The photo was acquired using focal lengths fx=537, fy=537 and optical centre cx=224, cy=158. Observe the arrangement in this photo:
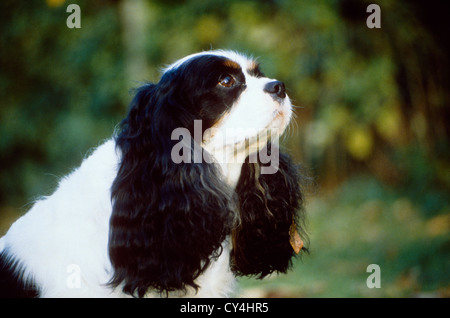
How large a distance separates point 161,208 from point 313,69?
4.09 m

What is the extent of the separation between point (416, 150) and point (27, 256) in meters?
4.66

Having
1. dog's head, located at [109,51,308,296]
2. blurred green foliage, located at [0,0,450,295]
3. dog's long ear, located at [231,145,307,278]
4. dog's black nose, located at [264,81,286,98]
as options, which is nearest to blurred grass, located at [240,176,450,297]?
blurred green foliage, located at [0,0,450,295]

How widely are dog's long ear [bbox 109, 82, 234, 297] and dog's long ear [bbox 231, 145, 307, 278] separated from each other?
0.26 m

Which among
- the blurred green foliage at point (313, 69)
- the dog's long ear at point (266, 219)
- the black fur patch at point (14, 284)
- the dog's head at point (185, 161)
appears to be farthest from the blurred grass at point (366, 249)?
the black fur patch at point (14, 284)

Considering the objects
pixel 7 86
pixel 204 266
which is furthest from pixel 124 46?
pixel 204 266

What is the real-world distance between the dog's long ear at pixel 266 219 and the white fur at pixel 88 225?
19 centimetres

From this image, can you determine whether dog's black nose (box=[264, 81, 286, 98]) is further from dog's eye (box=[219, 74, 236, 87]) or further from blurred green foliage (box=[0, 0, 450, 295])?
blurred green foliage (box=[0, 0, 450, 295])

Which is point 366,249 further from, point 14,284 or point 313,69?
point 14,284

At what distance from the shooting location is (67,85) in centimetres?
720

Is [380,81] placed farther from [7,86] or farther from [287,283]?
[7,86]

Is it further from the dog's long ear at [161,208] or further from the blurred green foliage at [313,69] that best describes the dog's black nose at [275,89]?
the blurred green foliage at [313,69]

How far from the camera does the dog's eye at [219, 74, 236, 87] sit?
2.45m

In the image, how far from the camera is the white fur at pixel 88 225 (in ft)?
7.02

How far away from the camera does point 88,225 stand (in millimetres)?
2213
